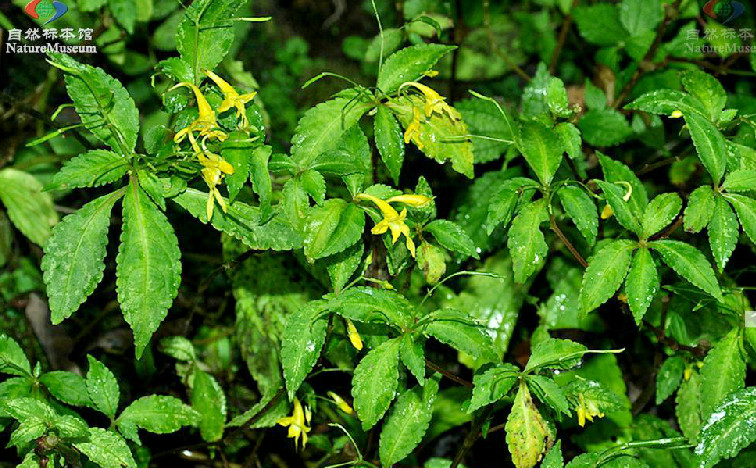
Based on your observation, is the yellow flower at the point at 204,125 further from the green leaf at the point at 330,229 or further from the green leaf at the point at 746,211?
the green leaf at the point at 746,211

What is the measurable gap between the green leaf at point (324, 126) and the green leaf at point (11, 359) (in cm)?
77

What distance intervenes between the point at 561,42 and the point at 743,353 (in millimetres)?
1392

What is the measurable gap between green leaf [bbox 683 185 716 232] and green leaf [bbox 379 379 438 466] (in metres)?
0.66

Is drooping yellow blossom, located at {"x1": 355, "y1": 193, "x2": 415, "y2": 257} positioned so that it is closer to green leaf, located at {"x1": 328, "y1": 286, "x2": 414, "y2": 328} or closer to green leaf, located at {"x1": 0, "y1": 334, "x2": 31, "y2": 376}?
green leaf, located at {"x1": 328, "y1": 286, "x2": 414, "y2": 328}

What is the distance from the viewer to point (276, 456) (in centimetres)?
232

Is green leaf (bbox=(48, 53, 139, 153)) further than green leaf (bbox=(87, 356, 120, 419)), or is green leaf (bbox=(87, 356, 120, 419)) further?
green leaf (bbox=(87, 356, 120, 419))

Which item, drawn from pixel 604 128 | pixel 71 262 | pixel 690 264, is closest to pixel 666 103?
pixel 690 264

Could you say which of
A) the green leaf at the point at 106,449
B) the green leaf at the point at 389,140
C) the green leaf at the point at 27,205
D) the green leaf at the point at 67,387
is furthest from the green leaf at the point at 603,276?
the green leaf at the point at 27,205

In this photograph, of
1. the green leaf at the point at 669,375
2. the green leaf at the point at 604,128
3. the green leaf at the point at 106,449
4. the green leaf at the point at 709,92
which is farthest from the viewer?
the green leaf at the point at 604,128

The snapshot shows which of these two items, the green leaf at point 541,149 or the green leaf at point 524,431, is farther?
the green leaf at point 541,149

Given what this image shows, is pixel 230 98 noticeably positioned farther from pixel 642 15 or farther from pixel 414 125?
pixel 642 15

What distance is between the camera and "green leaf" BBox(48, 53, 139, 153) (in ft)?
5.25

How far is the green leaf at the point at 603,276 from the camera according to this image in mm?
1651

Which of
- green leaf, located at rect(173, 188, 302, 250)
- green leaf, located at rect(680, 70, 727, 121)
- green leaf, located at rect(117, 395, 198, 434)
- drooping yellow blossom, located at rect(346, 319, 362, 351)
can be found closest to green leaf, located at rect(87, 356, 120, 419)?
green leaf, located at rect(117, 395, 198, 434)
